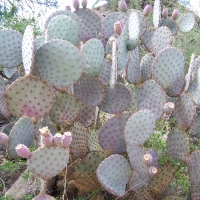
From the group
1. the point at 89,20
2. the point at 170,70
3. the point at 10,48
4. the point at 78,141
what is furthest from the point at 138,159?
the point at 89,20

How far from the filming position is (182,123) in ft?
7.75

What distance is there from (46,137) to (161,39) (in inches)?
54.9

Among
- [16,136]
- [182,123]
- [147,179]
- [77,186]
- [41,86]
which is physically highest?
[41,86]

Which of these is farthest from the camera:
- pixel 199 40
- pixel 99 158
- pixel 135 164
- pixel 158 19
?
pixel 199 40

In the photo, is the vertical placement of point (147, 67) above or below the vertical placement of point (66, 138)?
below

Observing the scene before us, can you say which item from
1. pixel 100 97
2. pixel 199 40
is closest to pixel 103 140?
pixel 100 97

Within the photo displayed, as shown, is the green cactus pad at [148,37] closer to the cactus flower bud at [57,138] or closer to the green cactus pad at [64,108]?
the green cactus pad at [64,108]

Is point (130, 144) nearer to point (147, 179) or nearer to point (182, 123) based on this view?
point (147, 179)

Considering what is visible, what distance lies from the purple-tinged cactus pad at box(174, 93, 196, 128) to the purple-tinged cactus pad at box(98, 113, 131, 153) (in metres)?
0.37

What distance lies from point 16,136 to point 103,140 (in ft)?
2.00

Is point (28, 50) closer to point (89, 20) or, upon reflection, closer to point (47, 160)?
point (47, 160)

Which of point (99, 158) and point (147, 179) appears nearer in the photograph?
point (147, 179)

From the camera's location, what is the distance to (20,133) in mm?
2027

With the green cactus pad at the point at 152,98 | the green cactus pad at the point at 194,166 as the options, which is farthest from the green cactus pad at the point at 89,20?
the green cactus pad at the point at 194,166
